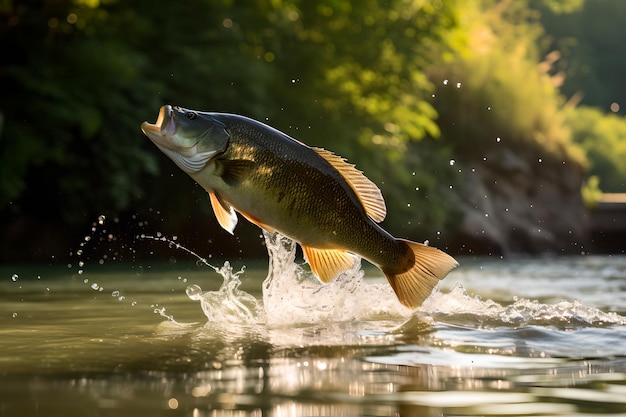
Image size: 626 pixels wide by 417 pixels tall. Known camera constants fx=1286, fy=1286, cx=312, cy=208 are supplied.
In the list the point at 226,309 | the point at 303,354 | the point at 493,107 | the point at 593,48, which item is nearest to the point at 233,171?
the point at 303,354

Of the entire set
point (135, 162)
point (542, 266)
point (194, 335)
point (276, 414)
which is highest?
point (135, 162)

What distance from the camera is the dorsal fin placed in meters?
6.18

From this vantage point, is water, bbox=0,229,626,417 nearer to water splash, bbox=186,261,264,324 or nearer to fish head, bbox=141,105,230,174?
water splash, bbox=186,261,264,324

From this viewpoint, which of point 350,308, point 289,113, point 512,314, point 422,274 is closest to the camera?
point 422,274

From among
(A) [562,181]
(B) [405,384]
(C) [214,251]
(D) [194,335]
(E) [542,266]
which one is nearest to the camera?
(B) [405,384]

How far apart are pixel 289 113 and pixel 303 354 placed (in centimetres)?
1569

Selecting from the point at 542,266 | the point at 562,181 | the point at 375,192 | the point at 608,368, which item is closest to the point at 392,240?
the point at 375,192

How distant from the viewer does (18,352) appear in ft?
20.4

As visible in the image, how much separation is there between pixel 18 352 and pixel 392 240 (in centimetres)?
189

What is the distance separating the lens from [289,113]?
21547mm

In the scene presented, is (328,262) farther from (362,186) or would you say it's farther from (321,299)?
(321,299)

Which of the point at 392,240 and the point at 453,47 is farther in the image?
the point at 453,47

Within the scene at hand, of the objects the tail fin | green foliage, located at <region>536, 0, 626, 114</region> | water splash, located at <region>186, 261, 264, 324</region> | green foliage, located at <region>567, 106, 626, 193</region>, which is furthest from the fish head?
green foliage, located at <region>536, 0, 626, 114</region>

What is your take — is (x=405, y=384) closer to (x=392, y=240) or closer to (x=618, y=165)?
(x=392, y=240)
